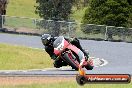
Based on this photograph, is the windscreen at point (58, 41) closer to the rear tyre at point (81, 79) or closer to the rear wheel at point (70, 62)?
the rear wheel at point (70, 62)

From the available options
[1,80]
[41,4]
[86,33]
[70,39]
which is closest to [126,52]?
[86,33]

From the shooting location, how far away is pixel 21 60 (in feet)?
93.0

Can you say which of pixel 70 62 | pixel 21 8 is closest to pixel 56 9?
pixel 21 8

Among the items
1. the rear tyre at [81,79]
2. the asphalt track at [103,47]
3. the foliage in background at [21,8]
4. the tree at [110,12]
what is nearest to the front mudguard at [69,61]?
the rear tyre at [81,79]

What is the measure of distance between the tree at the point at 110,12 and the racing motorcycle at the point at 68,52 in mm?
44147

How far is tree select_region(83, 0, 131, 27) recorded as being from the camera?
161 feet

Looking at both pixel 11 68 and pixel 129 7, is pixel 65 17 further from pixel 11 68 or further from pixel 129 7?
pixel 11 68

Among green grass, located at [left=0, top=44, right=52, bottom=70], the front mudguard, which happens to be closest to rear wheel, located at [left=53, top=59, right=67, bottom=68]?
the front mudguard

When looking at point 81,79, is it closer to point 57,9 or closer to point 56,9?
point 57,9

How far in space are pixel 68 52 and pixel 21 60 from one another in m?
23.9

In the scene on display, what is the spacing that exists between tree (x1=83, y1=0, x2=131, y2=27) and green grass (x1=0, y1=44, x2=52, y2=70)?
61.7 feet

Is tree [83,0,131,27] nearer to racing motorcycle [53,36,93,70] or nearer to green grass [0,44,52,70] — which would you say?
green grass [0,44,52,70]

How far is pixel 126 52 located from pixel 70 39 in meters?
35.0

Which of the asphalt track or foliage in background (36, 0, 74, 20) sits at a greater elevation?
foliage in background (36, 0, 74, 20)
